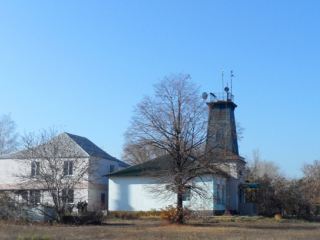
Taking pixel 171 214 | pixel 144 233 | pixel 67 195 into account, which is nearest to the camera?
pixel 144 233

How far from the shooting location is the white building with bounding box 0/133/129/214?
47156 mm

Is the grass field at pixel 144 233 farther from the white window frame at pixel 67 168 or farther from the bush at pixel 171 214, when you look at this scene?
the white window frame at pixel 67 168

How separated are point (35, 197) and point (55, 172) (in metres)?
2.34

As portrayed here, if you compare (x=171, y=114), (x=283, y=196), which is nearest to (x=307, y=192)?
(x=283, y=196)

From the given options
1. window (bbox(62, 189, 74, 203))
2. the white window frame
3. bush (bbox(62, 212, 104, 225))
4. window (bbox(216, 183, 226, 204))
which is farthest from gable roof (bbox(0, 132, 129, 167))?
bush (bbox(62, 212, 104, 225))

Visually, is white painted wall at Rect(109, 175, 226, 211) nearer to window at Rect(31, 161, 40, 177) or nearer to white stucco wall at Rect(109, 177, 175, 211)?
white stucco wall at Rect(109, 177, 175, 211)

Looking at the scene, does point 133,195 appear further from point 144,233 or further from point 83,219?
point 144,233

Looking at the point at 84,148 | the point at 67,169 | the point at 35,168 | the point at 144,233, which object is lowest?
the point at 144,233

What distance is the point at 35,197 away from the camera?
4225 centimetres

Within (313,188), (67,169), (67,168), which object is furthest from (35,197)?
(313,188)

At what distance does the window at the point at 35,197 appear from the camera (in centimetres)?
4109

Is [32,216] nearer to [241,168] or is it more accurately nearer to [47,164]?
[47,164]

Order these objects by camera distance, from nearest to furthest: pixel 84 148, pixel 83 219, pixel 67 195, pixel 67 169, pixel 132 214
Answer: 1. pixel 83 219
2. pixel 67 195
3. pixel 67 169
4. pixel 132 214
5. pixel 84 148

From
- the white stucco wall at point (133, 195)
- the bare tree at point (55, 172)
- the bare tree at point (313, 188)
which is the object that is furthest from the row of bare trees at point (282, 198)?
the bare tree at point (55, 172)
